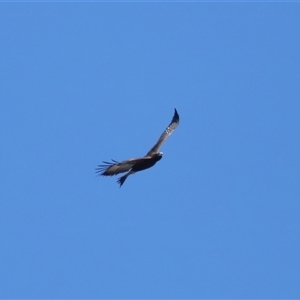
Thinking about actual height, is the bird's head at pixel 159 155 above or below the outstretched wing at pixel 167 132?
below

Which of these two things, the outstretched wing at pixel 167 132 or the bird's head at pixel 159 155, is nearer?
the bird's head at pixel 159 155

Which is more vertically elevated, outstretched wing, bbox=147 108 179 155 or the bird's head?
outstretched wing, bbox=147 108 179 155

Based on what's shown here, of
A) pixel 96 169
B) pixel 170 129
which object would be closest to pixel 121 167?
pixel 96 169

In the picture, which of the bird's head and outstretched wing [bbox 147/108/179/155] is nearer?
the bird's head

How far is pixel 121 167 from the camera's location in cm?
3288

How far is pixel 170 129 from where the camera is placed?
3659cm

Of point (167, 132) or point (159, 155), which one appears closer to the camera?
point (159, 155)

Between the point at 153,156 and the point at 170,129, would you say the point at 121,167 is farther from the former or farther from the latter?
the point at 170,129

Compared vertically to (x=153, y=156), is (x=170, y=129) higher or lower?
higher

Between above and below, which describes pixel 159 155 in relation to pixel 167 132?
below

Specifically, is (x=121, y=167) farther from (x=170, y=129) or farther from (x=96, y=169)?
(x=170, y=129)

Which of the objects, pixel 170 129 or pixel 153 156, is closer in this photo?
pixel 153 156

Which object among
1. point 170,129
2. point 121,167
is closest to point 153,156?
point 121,167

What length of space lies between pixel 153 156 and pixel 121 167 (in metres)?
1.15
